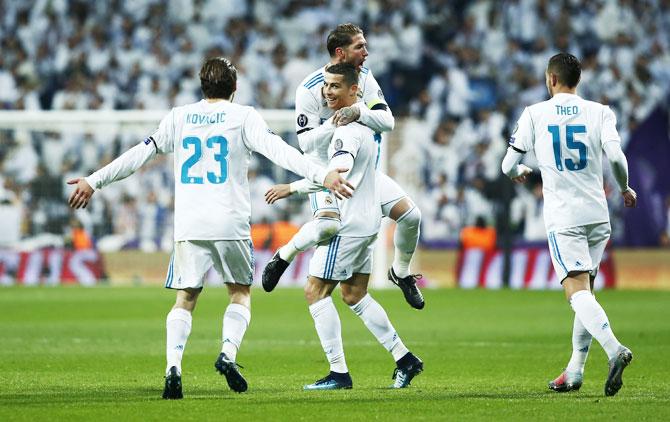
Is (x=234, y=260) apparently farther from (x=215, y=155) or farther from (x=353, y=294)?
(x=353, y=294)

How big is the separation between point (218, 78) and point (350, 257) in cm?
154

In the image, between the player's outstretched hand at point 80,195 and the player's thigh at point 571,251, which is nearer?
the player's outstretched hand at point 80,195

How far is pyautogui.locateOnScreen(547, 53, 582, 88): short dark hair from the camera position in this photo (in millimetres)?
8852

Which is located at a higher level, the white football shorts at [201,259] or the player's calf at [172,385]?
the white football shorts at [201,259]

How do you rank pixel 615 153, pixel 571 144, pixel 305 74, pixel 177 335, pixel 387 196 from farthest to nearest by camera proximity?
pixel 305 74 < pixel 387 196 < pixel 571 144 < pixel 615 153 < pixel 177 335

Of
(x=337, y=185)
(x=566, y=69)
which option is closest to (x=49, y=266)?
(x=566, y=69)

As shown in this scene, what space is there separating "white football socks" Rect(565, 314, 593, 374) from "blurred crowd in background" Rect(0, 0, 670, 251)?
43.5 ft

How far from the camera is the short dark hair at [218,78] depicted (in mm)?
8500

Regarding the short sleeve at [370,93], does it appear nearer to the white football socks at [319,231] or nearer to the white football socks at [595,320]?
the white football socks at [319,231]

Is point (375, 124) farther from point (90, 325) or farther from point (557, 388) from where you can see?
point (90, 325)

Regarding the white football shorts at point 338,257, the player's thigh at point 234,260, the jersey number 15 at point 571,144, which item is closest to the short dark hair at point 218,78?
the player's thigh at point 234,260

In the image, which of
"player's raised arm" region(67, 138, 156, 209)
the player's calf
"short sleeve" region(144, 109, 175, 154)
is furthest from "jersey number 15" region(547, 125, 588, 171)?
the player's calf

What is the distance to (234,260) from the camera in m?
8.63

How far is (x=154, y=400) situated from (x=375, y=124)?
7.75ft
